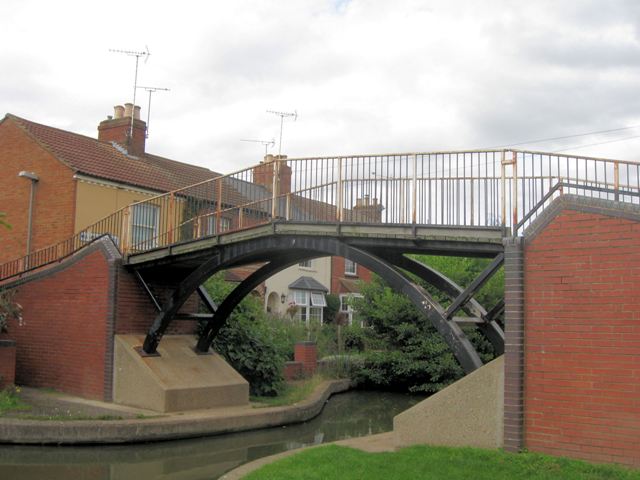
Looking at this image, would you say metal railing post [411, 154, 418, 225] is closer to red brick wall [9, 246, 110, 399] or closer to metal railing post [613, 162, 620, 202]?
metal railing post [613, 162, 620, 202]

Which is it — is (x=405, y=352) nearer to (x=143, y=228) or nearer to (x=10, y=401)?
(x=143, y=228)

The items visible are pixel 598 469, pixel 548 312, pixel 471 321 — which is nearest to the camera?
pixel 598 469

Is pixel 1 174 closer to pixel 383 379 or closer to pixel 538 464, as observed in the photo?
pixel 383 379

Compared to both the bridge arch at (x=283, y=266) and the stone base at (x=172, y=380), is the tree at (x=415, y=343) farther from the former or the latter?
the bridge arch at (x=283, y=266)

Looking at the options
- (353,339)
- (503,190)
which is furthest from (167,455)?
(353,339)

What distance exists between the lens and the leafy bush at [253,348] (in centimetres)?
1898

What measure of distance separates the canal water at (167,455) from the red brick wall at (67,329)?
145 inches

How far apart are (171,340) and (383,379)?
8558 mm

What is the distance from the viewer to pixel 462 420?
32.7 ft

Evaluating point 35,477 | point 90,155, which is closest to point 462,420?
point 35,477

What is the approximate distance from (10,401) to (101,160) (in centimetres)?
1104

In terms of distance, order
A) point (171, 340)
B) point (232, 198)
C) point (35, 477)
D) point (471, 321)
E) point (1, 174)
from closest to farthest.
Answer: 1. point (35, 477)
2. point (471, 321)
3. point (232, 198)
4. point (171, 340)
5. point (1, 174)

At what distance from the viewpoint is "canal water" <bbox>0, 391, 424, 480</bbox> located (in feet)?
37.3

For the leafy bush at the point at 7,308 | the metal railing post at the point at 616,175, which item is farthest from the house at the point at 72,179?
the metal railing post at the point at 616,175
